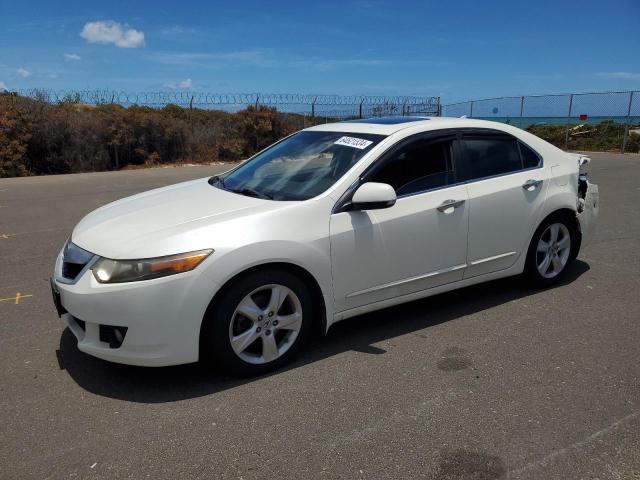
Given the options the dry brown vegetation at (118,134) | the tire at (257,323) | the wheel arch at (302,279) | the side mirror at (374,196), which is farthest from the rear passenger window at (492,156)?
the dry brown vegetation at (118,134)

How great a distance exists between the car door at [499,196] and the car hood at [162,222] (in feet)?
5.46

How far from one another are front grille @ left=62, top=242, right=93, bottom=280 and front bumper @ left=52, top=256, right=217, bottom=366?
0.43ft

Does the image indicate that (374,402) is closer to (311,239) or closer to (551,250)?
(311,239)

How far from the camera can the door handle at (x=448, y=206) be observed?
4137mm

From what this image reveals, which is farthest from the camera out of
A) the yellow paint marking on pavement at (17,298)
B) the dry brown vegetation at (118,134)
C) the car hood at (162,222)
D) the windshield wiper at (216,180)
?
the dry brown vegetation at (118,134)

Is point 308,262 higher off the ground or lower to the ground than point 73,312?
higher

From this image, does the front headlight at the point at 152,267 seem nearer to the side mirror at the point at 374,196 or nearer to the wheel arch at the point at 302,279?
the wheel arch at the point at 302,279

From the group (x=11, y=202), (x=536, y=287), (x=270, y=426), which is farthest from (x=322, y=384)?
(x=11, y=202)

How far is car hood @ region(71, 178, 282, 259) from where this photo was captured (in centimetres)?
326

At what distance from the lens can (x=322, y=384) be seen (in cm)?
344

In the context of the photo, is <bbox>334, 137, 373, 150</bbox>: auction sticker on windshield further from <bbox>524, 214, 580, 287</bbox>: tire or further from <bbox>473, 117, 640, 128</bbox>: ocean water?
<bbox>473, 117, 640, 128</bbox>: ocean water

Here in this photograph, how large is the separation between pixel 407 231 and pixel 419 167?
0.57 meters

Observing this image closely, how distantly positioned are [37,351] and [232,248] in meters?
1.78

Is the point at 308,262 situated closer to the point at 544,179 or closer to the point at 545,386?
the point at 545,386
